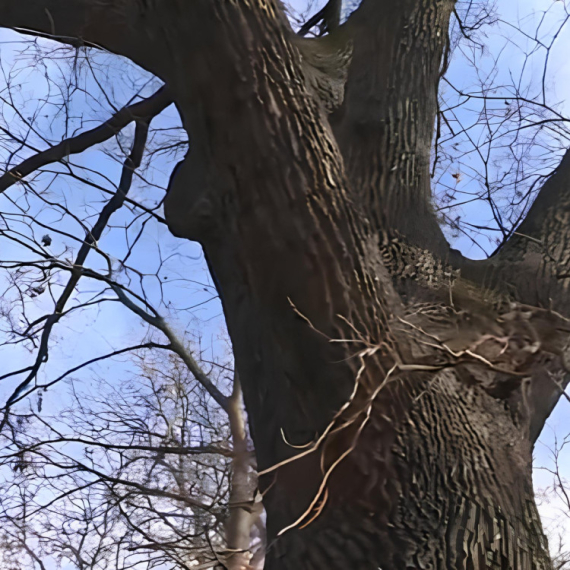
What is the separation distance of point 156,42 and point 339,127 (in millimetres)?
679

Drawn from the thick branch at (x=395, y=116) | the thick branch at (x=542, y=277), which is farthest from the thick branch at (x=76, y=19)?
the thick branch at (x=542, y=277)

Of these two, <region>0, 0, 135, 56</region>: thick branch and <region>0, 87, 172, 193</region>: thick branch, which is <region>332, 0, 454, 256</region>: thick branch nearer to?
<region>0, 0, 135, 56</region>: thick branch

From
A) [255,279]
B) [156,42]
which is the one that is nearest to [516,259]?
[255,279]

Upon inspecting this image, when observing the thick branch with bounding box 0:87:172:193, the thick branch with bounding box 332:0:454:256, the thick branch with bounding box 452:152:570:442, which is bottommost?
the thick branch with bounding box 452:152:570:442

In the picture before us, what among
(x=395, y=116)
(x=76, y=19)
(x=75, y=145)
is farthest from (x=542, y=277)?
(x=75, y=145)

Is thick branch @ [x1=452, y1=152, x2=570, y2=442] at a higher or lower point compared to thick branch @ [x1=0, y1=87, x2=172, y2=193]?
lower

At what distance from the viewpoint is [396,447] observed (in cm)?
139

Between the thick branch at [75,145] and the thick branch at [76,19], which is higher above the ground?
the thick branch at [75,145]

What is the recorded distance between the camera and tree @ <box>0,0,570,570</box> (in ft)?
4.46

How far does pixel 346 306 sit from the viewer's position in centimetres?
148

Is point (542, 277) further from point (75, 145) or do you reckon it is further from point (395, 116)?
point (75, 145)

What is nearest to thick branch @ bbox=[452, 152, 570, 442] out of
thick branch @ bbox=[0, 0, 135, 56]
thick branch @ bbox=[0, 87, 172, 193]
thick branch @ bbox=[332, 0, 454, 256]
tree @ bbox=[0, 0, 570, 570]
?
tree @ bbox=[0, 0, 570, 570]

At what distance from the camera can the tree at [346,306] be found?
1.36 metres

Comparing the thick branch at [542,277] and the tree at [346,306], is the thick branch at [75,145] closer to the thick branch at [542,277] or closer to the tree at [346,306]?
the tree at [346,306]
